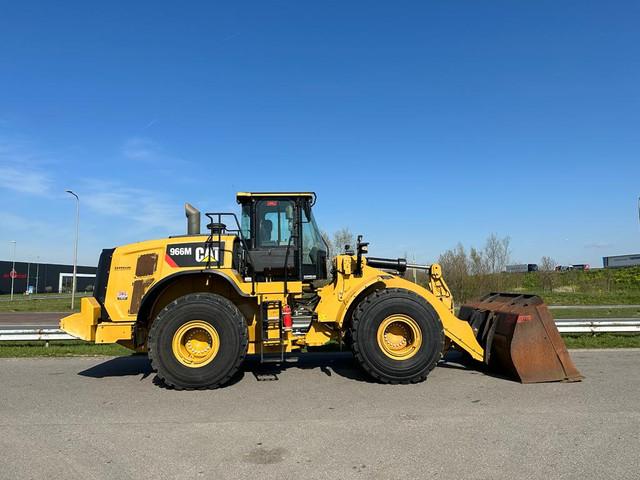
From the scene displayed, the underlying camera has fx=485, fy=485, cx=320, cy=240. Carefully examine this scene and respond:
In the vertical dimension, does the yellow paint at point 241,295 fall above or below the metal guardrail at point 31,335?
above

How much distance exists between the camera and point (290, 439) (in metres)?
4.62

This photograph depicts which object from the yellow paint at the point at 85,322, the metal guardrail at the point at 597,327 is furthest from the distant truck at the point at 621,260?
the yellow paint at the point at 85,322

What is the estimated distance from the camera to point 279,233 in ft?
25.1

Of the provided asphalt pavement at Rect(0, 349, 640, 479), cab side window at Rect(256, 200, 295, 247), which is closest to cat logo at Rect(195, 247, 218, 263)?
cab side window at Rect(256, 200, 295, 247)

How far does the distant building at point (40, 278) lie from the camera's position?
62.9m

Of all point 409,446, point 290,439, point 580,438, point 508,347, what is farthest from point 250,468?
point 508,347

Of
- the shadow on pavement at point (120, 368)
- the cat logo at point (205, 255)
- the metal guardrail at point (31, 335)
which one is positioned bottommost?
the shadow on pavement at point (120, 368)

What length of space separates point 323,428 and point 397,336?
2511 mm

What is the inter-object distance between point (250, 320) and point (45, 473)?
12.7 feet

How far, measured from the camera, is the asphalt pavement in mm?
3949

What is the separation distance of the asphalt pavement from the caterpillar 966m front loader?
38 cm

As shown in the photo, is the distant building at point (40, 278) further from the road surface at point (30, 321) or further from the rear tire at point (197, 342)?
the rear tire at point (197, 342)

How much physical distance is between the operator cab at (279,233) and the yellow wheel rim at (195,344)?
114 cm

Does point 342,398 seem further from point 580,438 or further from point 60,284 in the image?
point 60,284
